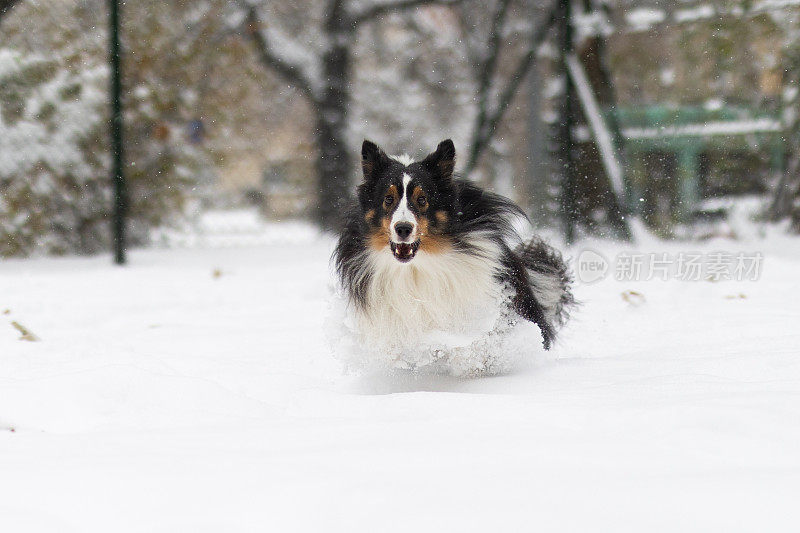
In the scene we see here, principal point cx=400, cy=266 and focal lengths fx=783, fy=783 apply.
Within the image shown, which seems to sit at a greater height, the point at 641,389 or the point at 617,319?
the point at 641,389

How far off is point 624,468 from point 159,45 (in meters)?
6.91

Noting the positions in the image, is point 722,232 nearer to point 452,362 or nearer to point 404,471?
point 452,362

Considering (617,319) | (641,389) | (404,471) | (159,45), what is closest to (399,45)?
(159,45)

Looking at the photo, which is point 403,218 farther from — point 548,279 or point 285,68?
point 285,68

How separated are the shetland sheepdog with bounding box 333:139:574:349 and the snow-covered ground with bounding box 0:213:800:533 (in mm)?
259

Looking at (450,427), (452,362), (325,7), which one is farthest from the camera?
(325,7)

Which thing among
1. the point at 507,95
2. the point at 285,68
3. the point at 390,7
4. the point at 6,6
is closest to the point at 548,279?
the point at 507,95

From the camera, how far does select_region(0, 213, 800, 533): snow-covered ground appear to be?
1.51 meters

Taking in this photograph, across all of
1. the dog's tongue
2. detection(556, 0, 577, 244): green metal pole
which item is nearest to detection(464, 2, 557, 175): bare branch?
detection(556, 0, 577, 244): green metal pole

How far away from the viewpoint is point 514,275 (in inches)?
125

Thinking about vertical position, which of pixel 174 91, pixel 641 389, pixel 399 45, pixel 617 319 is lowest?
pixel 617 319

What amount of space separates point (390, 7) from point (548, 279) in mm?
7215

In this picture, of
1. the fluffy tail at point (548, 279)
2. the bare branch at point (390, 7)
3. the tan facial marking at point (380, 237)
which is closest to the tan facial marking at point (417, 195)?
the tan facial marking at point (380, 237)

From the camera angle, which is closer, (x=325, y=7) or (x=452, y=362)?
(x=452, y=362)
